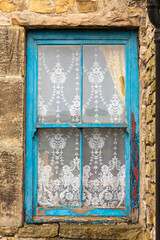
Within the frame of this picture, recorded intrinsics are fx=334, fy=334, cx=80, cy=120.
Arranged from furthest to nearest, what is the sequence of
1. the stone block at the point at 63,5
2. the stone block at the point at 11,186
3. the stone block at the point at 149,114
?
the stone block at the point at 63,5 → the stone block at the point at 11,186 → the stone block at the point at 149,114

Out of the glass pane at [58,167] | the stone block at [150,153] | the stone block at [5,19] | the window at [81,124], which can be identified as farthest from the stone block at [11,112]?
the stone block at [150,153]

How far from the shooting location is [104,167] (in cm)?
312

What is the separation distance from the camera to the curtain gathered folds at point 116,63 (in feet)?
10.4

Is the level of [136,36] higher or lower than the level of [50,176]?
higher

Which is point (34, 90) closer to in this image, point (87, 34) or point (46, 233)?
point (87, 34)

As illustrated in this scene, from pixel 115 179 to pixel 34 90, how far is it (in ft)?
3.70

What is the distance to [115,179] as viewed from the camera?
3.12m

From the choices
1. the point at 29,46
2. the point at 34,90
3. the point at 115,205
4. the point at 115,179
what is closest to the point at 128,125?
the point at 115,179

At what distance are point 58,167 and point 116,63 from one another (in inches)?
44.4

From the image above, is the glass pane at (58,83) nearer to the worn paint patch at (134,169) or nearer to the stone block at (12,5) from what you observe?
the stone block at (12,5)

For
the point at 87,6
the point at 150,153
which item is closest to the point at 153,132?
the point at 150,153

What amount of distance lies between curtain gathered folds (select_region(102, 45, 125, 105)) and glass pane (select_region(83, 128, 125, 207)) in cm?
44

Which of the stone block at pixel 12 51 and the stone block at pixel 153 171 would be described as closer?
the stone block at pixel 153 171

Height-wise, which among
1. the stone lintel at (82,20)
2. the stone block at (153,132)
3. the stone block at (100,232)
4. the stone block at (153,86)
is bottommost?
the stone block at (100,232)
